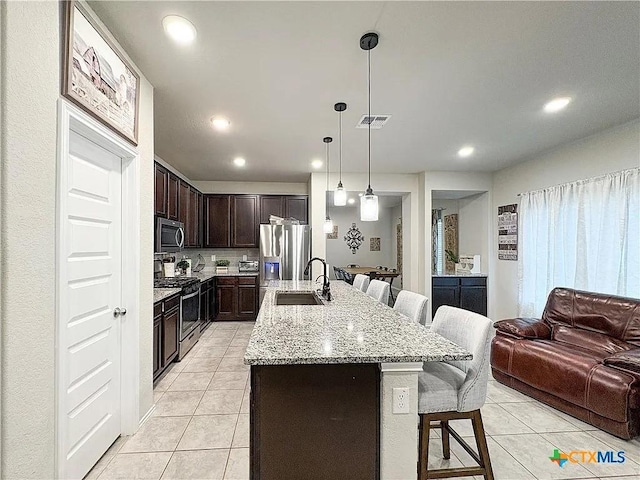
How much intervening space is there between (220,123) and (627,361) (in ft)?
13.3

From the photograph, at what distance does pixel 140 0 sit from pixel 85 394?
7.36ft

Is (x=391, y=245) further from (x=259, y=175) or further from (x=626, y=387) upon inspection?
(x=626, y=387)

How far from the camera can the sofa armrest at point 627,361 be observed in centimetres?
223

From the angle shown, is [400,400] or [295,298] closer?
[400,400]

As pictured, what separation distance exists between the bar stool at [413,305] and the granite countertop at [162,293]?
2203 millimetres

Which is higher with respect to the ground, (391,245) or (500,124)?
(500,124)

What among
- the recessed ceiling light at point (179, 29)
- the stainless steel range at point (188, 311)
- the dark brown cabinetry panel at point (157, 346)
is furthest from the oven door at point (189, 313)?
the recessed ceiling light at point (179, 29)

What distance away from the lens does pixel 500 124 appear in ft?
11.0

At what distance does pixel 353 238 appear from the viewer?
31.4 feet

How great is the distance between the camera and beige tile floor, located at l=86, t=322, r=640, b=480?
6.26 ft

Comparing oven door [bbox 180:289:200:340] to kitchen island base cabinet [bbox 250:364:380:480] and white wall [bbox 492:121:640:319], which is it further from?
white wall [bbox 492:121:640:319]

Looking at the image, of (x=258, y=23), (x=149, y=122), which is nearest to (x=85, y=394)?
(x=149, y=122)

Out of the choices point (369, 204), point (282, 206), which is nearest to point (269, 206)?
point (282, 206)

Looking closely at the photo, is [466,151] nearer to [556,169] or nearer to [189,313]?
[556,169]
